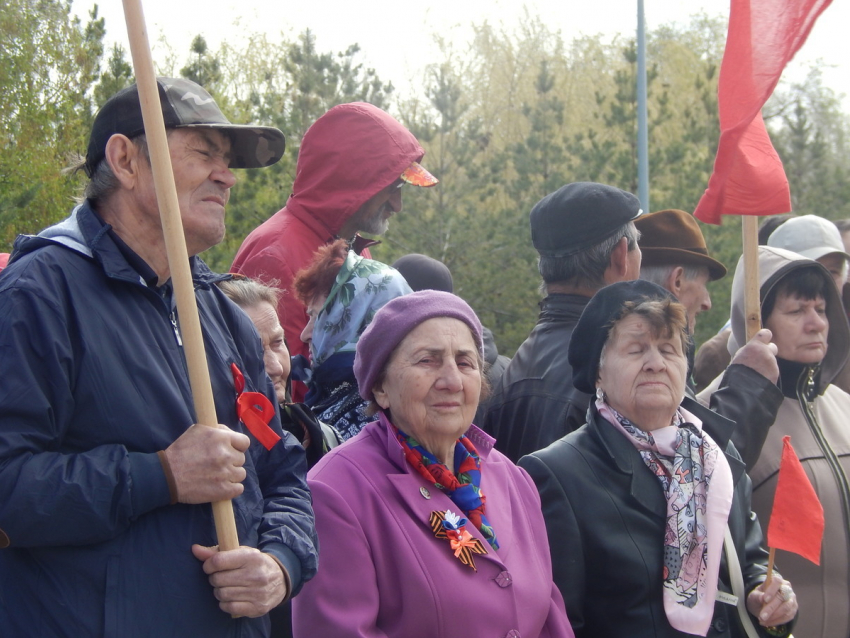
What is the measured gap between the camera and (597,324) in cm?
304

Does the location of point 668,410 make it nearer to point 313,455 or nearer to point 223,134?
point 313,455

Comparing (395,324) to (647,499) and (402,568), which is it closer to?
(402,568)

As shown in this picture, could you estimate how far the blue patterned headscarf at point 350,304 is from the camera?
3307 millimetres

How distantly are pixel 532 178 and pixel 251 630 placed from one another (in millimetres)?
11908

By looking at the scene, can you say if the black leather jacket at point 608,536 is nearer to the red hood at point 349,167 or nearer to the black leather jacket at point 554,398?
the black leather jacket at point 554,398

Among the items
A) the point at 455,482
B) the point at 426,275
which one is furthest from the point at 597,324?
the point at 426,275

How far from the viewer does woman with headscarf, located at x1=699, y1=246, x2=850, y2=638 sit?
135 inches

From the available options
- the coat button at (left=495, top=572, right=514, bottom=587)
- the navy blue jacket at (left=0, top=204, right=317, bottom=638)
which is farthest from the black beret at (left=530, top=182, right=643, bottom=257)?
the navy blue jacket at (left=0, top=204, right=317, bottom=638)

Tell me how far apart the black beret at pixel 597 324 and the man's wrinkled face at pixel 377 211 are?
4.83 feet

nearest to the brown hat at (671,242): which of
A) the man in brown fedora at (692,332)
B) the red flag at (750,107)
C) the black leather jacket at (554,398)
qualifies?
the man in brown fedora at (692,332)

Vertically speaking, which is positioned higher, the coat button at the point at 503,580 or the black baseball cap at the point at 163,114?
the black baseball cap at the point at 163,114

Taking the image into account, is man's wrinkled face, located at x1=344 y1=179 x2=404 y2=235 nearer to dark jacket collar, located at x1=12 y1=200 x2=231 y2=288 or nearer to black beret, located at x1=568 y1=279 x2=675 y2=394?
black beret, located at x1=568 y1=279 x2=675 y2=394

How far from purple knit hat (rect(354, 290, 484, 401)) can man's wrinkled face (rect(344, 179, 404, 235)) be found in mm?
1619

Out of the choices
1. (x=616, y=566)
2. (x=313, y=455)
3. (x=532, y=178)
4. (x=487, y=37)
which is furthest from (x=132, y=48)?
(x=487, y=37)
